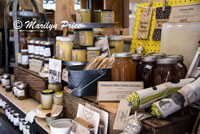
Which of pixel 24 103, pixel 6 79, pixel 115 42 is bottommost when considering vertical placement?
pixel 24 103

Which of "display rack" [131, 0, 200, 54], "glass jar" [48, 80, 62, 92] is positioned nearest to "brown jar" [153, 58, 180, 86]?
"display rack" [131, 0, 200, 54]

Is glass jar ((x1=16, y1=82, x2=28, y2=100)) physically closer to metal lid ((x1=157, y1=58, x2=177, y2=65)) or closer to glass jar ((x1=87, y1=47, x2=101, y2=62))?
glass jar ((x1=87, y1=47, x2=101, y2=62))

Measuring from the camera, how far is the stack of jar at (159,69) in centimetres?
91

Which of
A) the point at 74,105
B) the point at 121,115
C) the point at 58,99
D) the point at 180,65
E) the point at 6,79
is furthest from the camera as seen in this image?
the point at 6,79

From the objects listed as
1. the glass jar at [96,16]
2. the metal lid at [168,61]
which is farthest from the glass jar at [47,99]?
the metal lid at [168,61]

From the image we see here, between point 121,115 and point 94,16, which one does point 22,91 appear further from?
point 121,115

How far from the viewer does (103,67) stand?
1.16 metres

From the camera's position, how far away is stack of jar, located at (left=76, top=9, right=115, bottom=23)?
5.07 ft

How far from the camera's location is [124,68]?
3.31ft

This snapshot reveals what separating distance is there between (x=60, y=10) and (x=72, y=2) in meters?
0.16

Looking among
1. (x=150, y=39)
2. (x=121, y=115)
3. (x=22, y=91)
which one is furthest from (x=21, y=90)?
(x=121, y=115)

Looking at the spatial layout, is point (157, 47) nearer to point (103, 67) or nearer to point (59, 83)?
point (103, 67)

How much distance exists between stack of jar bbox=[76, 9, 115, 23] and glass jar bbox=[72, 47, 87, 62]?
0.69ft

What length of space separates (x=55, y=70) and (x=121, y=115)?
2.56ft
